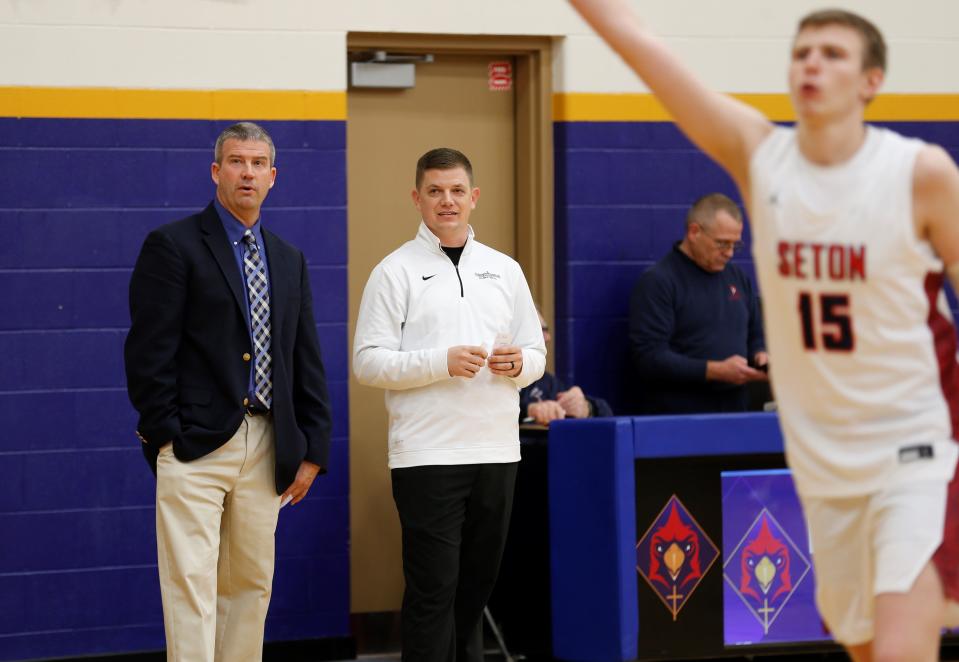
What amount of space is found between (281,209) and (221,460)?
1843mm

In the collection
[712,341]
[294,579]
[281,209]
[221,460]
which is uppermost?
[281,209]

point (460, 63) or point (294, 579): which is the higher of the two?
point (460, 63)

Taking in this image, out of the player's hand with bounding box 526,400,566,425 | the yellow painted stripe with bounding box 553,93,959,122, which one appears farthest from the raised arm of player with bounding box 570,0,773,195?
the yellow painted stripe with bounding box 553,93,959,122

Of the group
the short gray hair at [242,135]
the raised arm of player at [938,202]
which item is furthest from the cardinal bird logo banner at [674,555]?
the raised arm of player at [938,202]

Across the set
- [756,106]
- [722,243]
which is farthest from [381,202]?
[756,106]

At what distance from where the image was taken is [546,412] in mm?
5363

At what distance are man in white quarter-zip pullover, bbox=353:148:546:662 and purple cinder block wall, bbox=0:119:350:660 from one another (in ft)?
4.13

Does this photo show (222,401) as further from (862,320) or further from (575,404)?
(862,320)

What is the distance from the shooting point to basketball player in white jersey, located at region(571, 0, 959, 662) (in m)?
2.66

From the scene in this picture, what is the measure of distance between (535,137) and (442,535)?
228 centimetres

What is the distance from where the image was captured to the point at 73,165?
573cm

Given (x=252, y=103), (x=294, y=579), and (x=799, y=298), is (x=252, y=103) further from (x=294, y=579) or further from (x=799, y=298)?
(x=799, y=298)

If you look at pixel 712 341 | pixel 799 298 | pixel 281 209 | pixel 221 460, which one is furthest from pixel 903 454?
pixel 281 209

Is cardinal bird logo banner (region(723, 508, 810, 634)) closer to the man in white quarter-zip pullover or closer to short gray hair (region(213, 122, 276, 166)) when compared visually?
the man in white quarter-zip pullover
